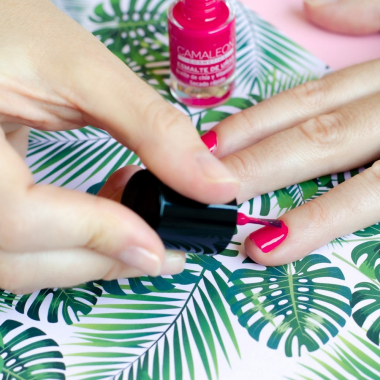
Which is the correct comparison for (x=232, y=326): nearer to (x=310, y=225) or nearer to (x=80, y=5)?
(x=310, y=225)

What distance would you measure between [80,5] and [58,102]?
797 mm

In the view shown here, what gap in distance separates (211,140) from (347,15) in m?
0.57

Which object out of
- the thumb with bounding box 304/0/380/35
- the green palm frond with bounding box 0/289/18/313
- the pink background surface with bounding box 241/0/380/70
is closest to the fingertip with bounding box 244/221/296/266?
the green palm frond with bounding box 0/289/18/313

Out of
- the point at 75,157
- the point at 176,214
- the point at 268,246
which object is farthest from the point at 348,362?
the point at 75,157

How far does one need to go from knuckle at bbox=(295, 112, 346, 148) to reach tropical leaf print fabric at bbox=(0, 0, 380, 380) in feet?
0.31

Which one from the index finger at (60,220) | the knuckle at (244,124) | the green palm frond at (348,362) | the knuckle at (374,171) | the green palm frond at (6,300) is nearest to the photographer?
the index finger at (60,220)

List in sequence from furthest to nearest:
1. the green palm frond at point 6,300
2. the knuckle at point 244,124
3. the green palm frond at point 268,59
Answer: the green palm frond at point 268,59
the knuckle at point 244,124
the green palm frond at point 6,300

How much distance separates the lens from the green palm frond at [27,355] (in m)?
0.85

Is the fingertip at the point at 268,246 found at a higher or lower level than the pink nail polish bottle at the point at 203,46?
lower

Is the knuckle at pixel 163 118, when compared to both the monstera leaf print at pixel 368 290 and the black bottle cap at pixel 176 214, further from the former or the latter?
the monstera leaf print at pixel 368 290

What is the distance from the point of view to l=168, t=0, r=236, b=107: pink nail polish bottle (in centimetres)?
112

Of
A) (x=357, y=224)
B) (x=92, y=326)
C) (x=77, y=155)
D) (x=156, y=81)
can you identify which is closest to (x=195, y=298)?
(x=92, y=326)

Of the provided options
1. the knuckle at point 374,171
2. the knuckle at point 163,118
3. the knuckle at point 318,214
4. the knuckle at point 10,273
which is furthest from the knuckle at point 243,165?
the knuckle at point 10,273

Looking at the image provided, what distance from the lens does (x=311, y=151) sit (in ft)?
3.67
